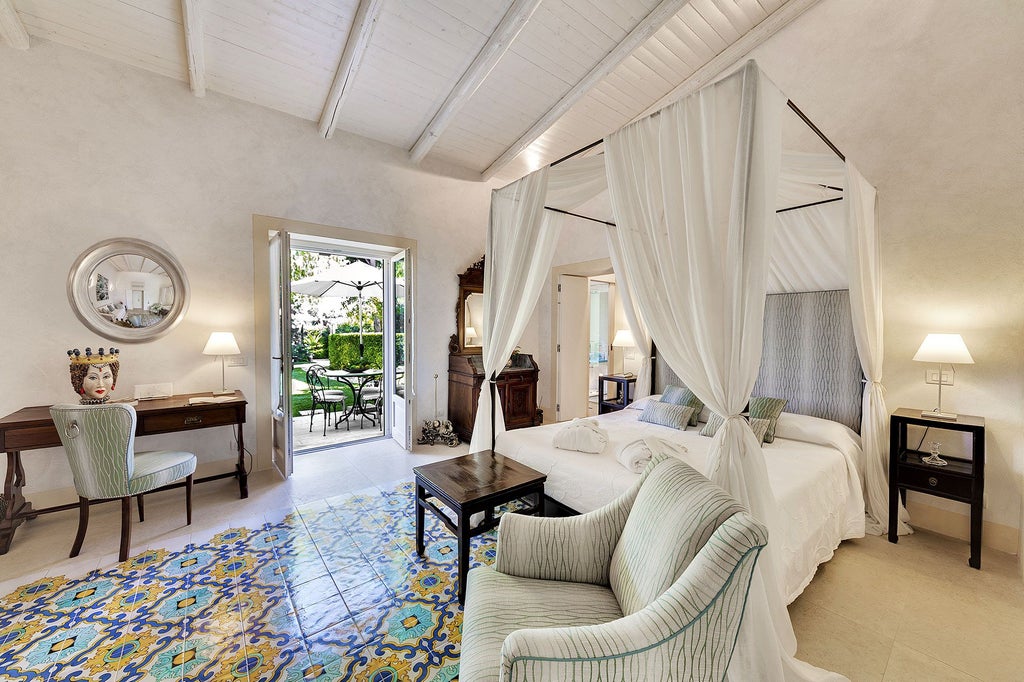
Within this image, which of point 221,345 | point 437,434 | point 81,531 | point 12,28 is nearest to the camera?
point 81,531

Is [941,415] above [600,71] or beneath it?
beneath

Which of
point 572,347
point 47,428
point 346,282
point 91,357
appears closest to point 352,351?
point 346,282

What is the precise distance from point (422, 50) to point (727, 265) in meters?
2.95

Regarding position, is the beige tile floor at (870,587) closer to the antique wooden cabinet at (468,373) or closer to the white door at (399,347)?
the white door at (399,347)

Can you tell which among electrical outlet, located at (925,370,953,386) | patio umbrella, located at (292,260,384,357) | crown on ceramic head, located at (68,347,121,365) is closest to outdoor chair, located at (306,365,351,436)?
patio umbrella, located at (292,260,384,357)

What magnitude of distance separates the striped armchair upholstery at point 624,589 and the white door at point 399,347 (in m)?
3.27

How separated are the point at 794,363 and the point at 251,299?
495 centimetres

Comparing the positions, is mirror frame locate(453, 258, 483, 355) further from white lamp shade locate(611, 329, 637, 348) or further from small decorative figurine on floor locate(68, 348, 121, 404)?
small decorative figurine on floor locate(68, 348, 121, 404)

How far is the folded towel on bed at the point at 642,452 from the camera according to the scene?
2.29 meters

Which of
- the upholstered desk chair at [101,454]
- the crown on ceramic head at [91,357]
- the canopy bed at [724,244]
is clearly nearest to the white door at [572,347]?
the canopy bed at [724,244]

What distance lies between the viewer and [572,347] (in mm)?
5891

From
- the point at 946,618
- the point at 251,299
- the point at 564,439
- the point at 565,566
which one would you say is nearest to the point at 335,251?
the point at 251,299

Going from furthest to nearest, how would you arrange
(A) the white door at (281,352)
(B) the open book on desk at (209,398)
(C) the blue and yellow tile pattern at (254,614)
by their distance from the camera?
(A) the white door at (281,352), (B) the open book on desk at (209,398), (C) the blue and yellow tile pattern at (254,614)

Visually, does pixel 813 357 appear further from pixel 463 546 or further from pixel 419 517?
pixel 419 517
